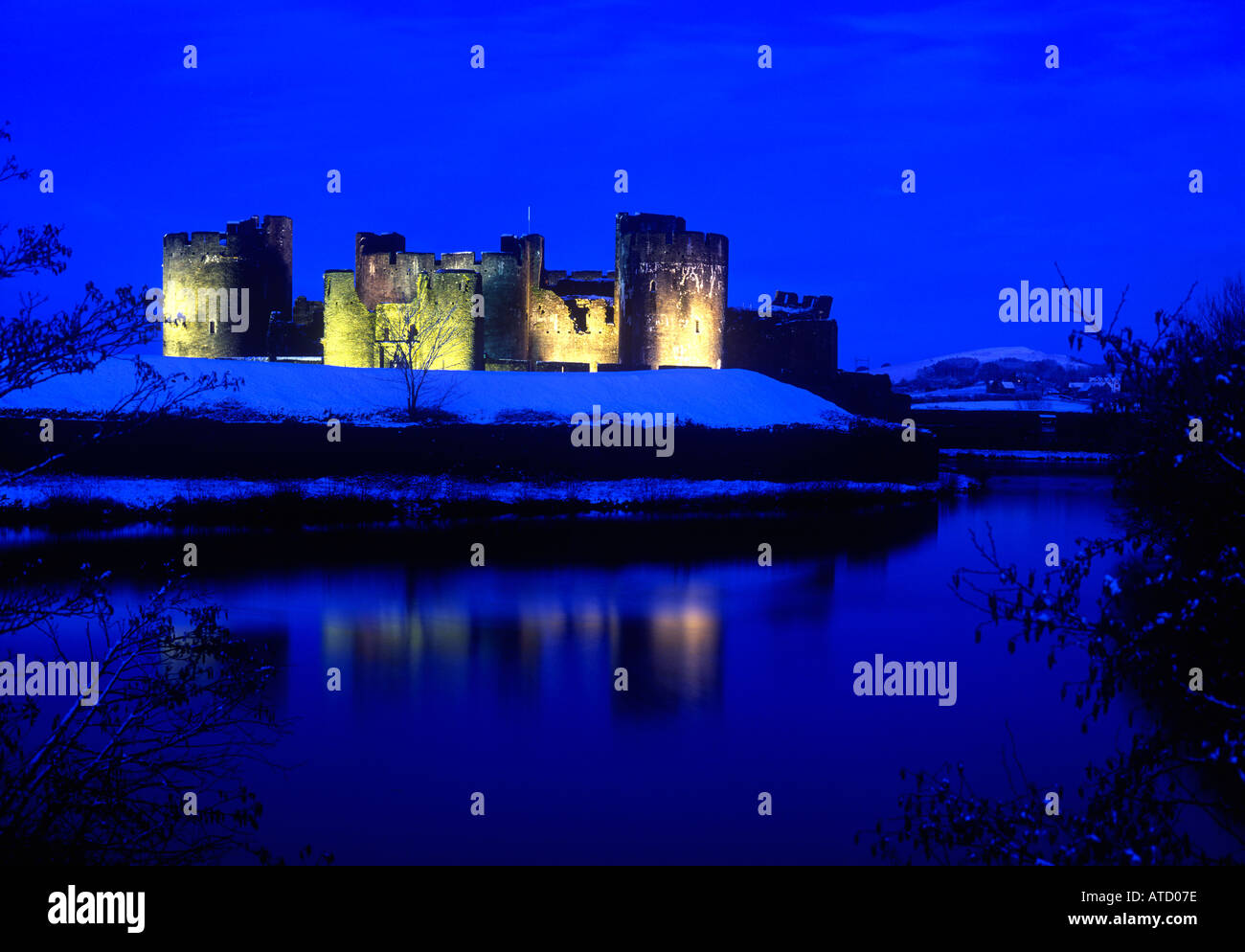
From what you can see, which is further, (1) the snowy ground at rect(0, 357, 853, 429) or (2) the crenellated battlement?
(2) the crenellated battlement

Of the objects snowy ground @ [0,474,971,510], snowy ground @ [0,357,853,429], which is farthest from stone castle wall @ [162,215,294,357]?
snowy ground @ [0,474,971,510]

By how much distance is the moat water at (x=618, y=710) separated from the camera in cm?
→ 858

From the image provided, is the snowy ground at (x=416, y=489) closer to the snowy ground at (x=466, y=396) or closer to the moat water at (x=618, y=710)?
the snowy ground at (x=466, y=396)

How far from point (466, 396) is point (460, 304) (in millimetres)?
4480

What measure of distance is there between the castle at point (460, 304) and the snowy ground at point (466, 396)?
2.38 metres

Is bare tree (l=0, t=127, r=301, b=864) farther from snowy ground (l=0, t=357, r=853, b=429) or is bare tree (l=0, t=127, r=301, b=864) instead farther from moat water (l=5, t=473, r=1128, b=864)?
snowy ground (l=0, t=357, r=853, b=429)

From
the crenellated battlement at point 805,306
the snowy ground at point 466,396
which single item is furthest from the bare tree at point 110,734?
the crenellated battlement at point 805,306

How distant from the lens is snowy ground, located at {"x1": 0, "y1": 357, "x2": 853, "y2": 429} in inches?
1218

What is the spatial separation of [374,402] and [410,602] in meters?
17.0

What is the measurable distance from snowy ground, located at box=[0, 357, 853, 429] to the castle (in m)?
2.38

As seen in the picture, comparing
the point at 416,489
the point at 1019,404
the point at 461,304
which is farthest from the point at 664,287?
the point at 1019,404

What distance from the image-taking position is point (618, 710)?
11875 millimetres
